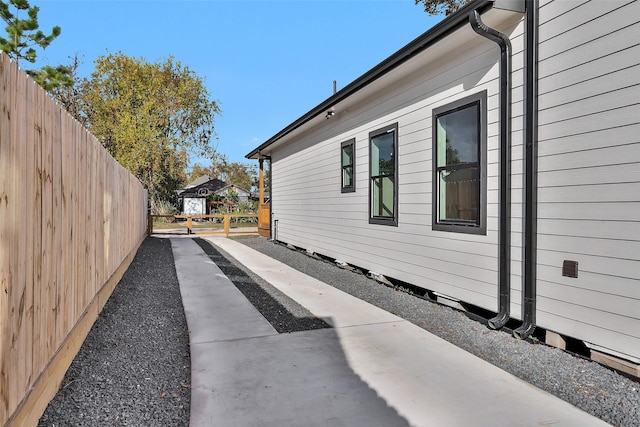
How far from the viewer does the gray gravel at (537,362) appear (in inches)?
95.0

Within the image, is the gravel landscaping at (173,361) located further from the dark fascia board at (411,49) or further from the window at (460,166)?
the dark fascia board at (411,49)

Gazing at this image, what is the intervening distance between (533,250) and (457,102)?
1900mm

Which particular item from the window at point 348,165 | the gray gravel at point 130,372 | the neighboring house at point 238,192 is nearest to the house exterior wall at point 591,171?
the gray gravel at point 130,372

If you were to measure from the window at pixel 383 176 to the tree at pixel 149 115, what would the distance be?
2378cm

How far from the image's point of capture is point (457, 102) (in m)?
4.48

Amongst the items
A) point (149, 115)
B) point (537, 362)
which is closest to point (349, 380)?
point (537, 362)

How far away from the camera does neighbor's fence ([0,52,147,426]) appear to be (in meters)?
1.58

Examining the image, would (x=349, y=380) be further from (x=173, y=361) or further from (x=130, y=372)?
(x=130, y=372)

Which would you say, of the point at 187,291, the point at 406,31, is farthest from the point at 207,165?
the point at 187,291

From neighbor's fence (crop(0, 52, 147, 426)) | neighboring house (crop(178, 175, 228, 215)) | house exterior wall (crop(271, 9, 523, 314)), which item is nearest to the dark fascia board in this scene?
house exterior wall (crop(271, 9, 523, 314))

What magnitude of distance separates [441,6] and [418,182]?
1096 cm

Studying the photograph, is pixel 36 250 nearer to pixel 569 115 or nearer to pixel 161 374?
pixel 161 374

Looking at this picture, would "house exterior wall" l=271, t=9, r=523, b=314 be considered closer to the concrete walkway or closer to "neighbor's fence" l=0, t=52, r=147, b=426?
the concrete walkway

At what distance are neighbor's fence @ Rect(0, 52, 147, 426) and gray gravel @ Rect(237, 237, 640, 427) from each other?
2962 mm
